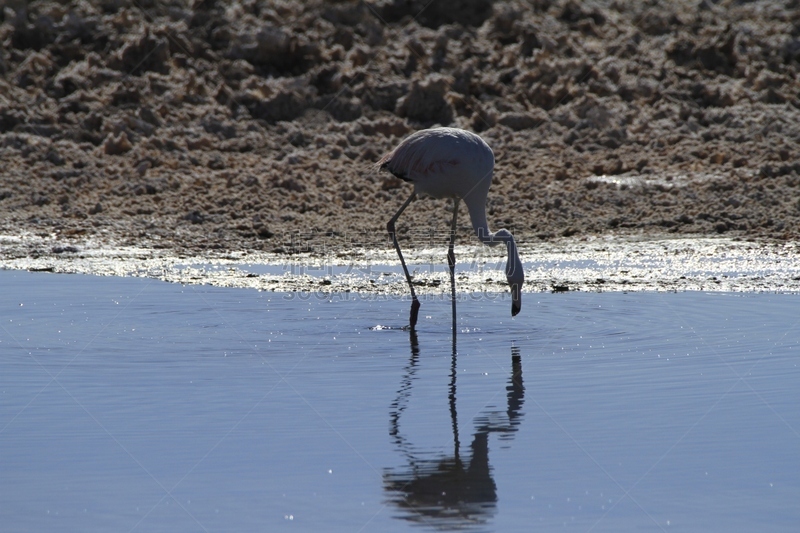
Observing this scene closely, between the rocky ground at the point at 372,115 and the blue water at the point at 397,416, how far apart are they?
386 cm

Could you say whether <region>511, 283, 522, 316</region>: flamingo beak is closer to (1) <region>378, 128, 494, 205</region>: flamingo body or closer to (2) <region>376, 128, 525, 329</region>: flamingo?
(2) <region>376, 128, 525, 329</region>: flamingo

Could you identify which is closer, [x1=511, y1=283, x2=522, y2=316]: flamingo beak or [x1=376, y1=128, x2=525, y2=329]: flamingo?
[x1=511, y1=283, x2=522, y2=316]: flamingo beak

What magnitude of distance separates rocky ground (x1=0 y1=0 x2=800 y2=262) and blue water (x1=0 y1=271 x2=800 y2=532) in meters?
3.86

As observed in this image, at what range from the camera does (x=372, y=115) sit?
54.6 feet

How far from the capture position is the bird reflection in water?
454 cm

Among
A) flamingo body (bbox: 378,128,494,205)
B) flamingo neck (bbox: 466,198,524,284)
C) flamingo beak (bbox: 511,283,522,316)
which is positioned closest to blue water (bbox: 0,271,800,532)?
flamingo beak (bbox: 511,283,522,316)

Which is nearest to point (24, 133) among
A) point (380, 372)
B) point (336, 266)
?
point (336, 266)

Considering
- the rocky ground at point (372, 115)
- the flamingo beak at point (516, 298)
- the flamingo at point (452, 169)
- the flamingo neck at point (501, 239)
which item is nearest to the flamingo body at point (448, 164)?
A: the flamingo at point (452, 169)

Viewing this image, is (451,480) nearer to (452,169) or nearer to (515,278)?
(515,278)

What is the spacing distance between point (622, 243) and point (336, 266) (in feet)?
9.93

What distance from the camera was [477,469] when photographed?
5.09 meters

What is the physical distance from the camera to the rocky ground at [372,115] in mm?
13094

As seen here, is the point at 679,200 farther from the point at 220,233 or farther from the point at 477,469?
the point at 477,469

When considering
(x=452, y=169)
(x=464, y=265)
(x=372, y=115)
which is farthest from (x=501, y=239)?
(x=372, y=115)
